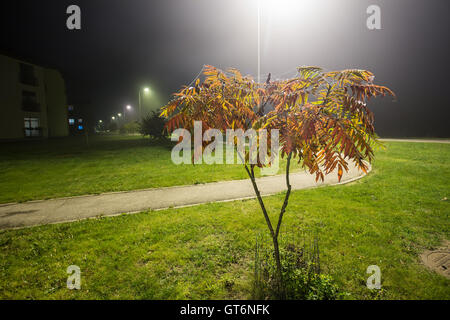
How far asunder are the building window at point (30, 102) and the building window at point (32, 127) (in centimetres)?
163

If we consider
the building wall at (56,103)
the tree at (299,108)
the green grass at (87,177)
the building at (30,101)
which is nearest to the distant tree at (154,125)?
the green grass at (87,177)

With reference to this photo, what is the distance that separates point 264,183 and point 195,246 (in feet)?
15.3

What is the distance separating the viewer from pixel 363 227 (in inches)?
169

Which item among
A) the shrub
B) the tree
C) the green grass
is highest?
the tree

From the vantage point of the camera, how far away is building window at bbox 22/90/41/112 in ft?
97.4

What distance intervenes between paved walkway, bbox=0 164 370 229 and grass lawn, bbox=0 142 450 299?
53 cm

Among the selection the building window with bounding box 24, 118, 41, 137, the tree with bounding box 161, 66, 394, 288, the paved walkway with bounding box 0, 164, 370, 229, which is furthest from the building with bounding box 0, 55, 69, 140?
the tree with bounding box 161, 66, 394, 288

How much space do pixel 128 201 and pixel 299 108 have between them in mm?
5862

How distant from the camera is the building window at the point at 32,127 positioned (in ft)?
98.8

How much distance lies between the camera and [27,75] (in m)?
31.0

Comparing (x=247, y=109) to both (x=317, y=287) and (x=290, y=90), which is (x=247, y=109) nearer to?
(x=290, y=90)

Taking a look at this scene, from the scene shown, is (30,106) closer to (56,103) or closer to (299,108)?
(56,103)

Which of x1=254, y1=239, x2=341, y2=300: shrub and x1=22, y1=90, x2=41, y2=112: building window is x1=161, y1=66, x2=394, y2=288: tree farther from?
x1=22, y1=90, x2=41, y2=112: building window
